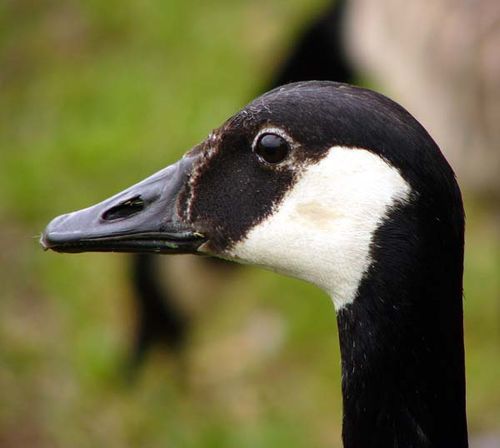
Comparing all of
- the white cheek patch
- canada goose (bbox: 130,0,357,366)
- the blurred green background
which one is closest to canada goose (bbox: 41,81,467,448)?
A: the white cheek patch

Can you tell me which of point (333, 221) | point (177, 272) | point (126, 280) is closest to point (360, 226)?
point (333, 221)

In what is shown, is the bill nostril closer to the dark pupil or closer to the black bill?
the black bill

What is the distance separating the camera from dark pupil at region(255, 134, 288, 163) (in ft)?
9.23

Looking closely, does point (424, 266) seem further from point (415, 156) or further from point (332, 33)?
point (332, 33)

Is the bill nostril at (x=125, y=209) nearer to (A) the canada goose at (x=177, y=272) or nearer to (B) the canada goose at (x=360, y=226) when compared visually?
(B) the canada goose at (x=360, y=226)

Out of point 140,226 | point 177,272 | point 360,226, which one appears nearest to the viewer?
point 360,226

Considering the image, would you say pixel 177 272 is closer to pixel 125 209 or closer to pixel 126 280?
pixel 126 280

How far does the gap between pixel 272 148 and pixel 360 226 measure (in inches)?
12.5

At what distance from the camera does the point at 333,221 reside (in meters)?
2.77

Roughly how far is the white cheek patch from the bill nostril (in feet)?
1.08

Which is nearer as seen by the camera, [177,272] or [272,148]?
[272,148]

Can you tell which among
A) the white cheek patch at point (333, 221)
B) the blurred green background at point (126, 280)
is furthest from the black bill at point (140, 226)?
the blurred green background at point (126, 280)

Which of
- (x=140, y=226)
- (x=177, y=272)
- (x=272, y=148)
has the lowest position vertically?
(x=140, y=226)

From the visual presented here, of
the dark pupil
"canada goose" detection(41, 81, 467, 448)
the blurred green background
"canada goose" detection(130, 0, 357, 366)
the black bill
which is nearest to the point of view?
"canada goose" detection(41, 81, 467, 448)
